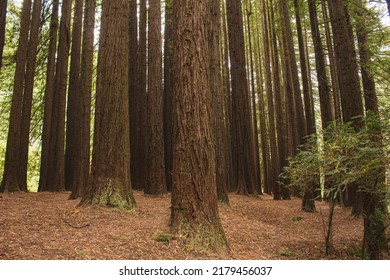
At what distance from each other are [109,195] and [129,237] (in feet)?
5.22

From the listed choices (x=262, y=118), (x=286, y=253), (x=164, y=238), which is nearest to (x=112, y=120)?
(x=164, y=238)

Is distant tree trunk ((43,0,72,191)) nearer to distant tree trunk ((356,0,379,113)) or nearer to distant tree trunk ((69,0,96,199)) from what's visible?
distant tree trunk ((69,0,96,199))

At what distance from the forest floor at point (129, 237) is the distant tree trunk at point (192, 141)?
32 centimetres

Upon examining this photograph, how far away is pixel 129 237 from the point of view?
177 inches

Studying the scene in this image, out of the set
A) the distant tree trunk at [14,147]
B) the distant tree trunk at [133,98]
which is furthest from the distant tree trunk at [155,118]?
the distant tree trunk at [14,147]

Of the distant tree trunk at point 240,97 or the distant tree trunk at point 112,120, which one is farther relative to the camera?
the distant tree trunk at point 240,97

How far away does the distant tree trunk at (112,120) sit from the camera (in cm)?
594

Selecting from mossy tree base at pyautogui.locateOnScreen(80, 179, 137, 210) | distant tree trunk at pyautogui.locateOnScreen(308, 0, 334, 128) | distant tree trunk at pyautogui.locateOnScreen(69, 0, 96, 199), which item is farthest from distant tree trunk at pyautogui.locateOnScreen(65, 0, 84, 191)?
distant tree trunk at pyautogui.locateOnScreen(308, 0, 334, 128)

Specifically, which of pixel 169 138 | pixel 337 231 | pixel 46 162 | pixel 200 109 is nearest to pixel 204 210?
pixel 200 109

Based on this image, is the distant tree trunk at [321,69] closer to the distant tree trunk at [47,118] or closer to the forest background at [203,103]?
the forest background at [203,103]

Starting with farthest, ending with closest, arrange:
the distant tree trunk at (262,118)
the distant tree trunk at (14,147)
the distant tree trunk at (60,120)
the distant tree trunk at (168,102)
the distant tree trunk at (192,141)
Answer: the distant tree trunk at (262,118) < the distant tree trunk at (168,102) < the distant tree trunk at (60,120) < the distant tree trunk at (14,147) < the distant tree trunk at (192,141)

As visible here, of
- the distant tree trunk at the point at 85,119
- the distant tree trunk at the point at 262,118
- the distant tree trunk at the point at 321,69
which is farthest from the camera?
the distant tree trunk at the point at 262,118

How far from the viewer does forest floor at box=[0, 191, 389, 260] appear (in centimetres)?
386
